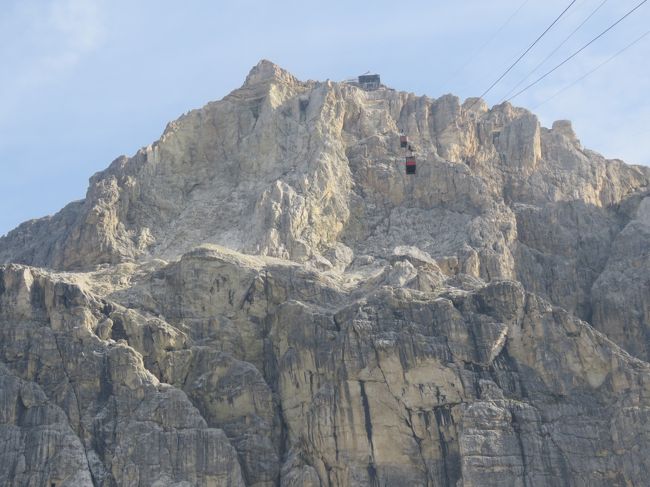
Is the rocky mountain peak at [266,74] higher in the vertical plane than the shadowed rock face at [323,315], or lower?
higher

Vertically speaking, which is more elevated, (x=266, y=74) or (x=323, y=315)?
(x=266, y=74)

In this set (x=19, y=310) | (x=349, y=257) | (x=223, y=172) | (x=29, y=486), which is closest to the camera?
(x=29, y=486)

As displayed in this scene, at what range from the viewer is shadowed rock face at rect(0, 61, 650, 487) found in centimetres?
11175

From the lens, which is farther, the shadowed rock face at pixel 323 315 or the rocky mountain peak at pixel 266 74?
the rocky mountain peak at pixel 266 74

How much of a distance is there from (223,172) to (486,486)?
43.2 meters

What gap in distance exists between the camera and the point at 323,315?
119 metres

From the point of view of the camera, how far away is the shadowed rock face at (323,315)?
367ft

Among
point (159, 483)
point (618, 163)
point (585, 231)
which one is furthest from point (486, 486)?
point (618, 163)

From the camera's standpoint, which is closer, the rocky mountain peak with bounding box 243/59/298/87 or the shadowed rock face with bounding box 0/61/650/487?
the shadowed rock face with bounding box 0/61/650/487

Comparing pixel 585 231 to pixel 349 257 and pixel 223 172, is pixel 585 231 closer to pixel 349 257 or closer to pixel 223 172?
pixel 349 257

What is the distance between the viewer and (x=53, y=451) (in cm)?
11069

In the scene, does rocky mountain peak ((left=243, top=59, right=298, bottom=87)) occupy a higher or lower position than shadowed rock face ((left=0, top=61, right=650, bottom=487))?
higher

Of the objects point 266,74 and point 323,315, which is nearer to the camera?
point 323,315

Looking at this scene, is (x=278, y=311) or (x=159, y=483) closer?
(x=159, y=483)
